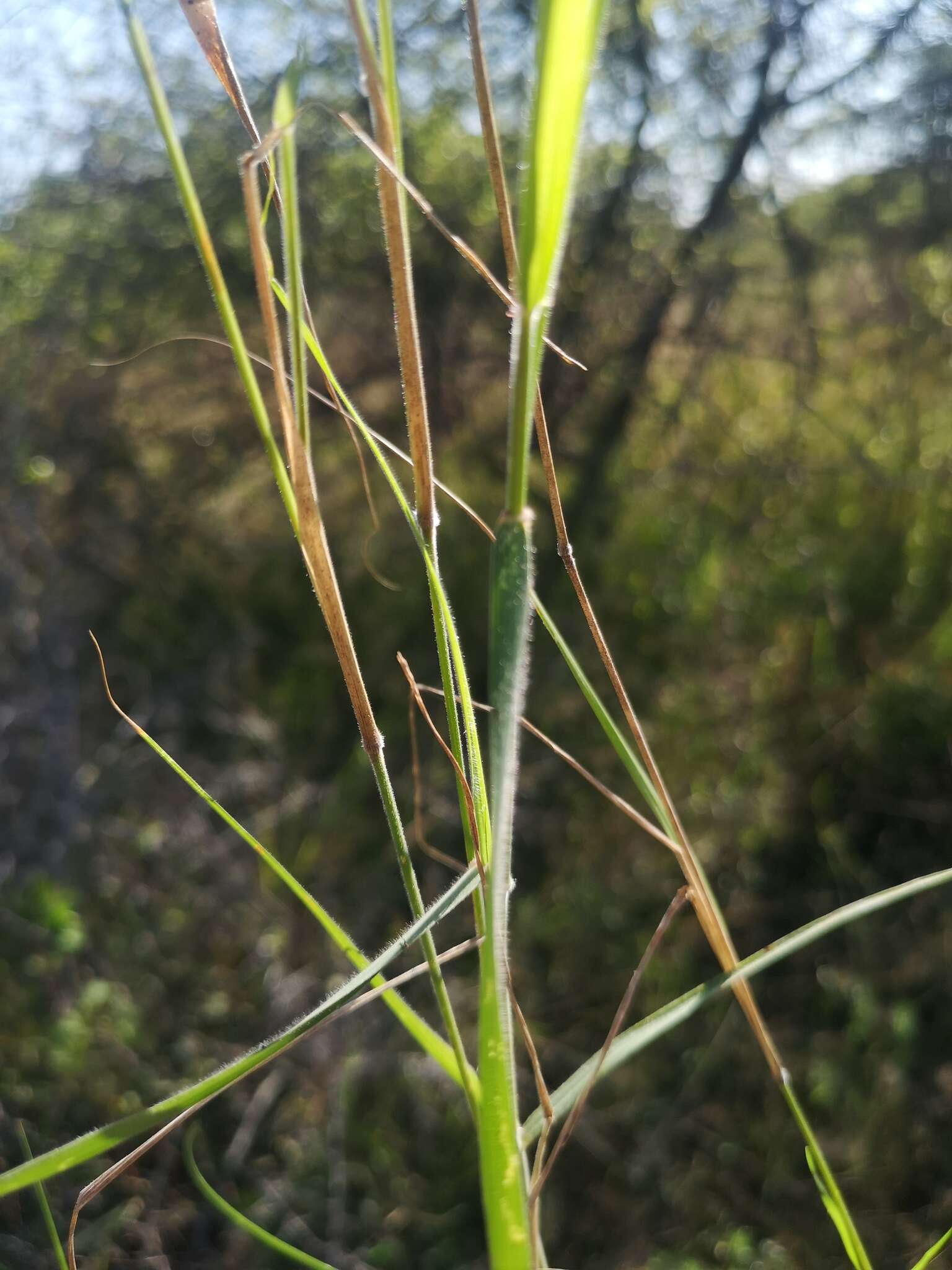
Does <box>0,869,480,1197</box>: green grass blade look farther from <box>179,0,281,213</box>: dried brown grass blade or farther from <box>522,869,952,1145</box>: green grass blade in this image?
<box>179,0,281,213</box>: dried brown grass blade

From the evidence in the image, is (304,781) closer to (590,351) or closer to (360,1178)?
(360,1178)

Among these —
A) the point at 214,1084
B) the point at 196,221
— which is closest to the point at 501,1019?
the point at 214,1084

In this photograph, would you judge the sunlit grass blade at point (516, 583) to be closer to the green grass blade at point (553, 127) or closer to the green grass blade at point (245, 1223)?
the green grass blade at point (553, 127)

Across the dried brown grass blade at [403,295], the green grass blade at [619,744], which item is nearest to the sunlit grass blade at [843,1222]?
the green grass blade at [619,744]

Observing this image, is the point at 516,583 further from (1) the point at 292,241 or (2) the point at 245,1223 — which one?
(2) the point at 245,1223

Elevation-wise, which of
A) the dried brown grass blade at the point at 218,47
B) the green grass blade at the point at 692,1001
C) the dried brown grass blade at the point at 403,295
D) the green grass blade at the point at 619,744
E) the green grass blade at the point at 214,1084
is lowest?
the green grass blade at the point at 692,1001

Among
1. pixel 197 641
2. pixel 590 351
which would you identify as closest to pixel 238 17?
pixel 590 351
